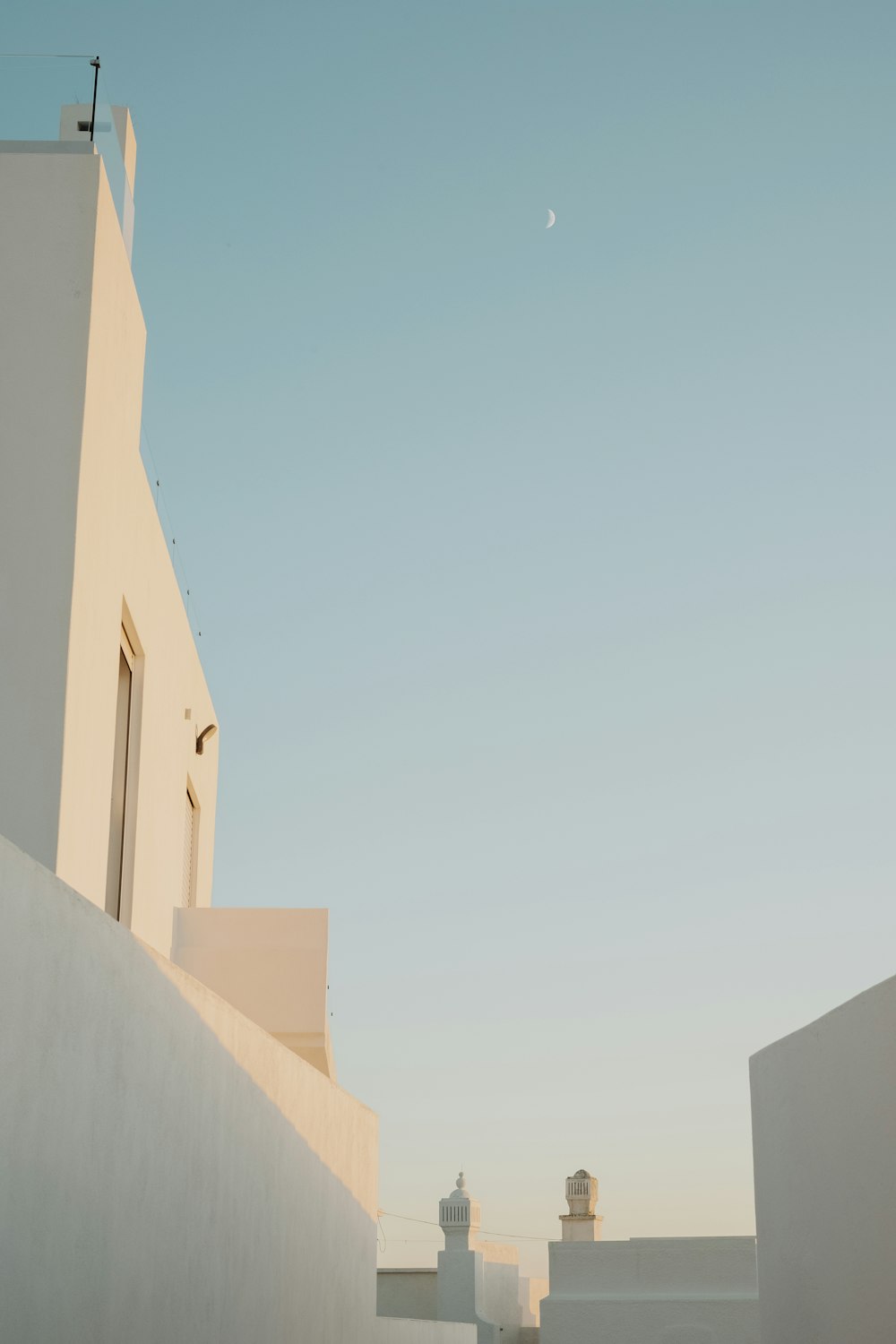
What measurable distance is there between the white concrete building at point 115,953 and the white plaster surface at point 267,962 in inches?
0.8

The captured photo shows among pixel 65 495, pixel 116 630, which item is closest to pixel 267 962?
pixel 116 630

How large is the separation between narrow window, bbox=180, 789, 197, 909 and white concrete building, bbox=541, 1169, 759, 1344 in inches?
337

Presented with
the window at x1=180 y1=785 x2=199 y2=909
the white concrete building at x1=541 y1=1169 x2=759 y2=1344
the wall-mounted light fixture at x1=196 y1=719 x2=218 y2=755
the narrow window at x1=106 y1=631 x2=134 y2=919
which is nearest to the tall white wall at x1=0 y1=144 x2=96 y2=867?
the narrow window at x1=106 y1=631 x2=134 y2=919

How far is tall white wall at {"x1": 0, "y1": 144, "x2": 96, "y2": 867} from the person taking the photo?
7.17 metres

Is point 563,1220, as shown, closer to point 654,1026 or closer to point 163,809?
point 654,1026

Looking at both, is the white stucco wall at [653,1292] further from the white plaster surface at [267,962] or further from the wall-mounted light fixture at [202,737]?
the wall-mounted light fixture at [202,737]

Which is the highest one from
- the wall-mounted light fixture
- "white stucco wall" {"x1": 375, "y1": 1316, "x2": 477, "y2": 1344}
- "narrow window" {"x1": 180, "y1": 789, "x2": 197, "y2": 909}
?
the wall-mounted light fixture

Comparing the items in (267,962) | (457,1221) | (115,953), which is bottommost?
(457,1221)

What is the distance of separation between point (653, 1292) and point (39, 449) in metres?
15.3

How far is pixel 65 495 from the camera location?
7645 mm

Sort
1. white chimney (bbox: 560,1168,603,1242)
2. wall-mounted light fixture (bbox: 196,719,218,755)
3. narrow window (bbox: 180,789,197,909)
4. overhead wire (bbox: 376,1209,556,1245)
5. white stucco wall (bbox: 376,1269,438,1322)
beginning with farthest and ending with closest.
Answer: overhead wire (bbox: 376,1209,556,1245)
white stucco wall (bbox: 376,1269,438,1322)
white chimney (bbox: 560,1168,603,1242)
narrow window (bbox: 180,789,197,909)
wall-mounted light fixture (bbox: 196,719,218,755)

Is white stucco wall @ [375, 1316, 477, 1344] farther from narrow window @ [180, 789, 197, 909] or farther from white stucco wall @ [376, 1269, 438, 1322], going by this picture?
white stucco wall @ [376, 1269, 438, 1322]

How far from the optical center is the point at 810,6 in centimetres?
1226

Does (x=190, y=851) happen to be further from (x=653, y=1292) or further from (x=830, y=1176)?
(x=653, y=1292)
